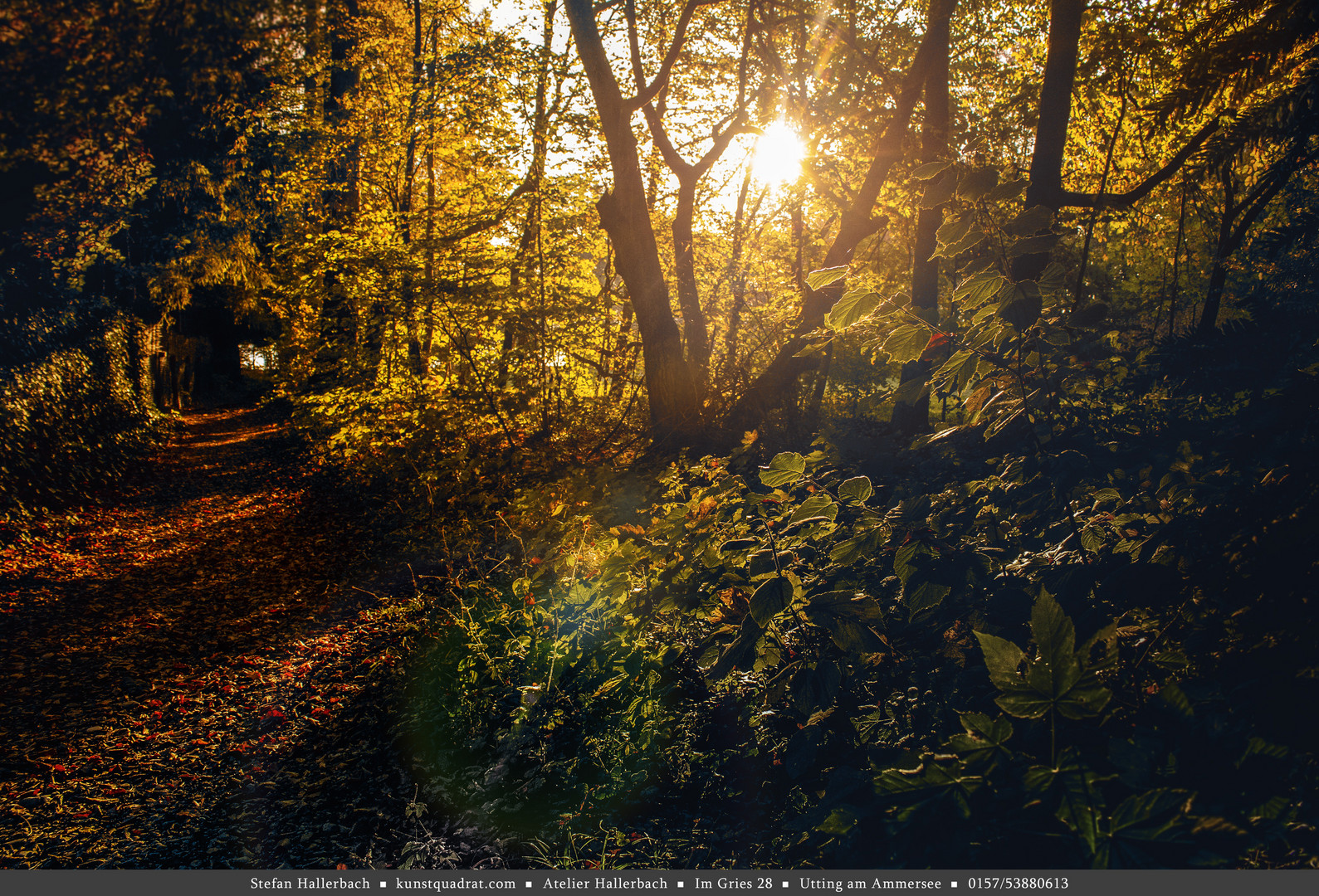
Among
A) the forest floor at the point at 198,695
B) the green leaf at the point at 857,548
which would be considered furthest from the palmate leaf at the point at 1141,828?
the forest floor at the point at 198,695

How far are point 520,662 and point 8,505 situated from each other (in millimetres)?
8012

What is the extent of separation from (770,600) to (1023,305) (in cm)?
104

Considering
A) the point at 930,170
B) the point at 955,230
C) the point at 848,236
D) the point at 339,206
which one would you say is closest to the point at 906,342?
the point at 955,230

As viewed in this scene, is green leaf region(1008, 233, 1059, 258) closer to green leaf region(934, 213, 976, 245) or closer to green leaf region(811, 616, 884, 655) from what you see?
green leaf region(934, 213, 976, 245)

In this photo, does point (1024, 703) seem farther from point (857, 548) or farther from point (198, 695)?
point (198, 695)

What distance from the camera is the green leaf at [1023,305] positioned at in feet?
5.34

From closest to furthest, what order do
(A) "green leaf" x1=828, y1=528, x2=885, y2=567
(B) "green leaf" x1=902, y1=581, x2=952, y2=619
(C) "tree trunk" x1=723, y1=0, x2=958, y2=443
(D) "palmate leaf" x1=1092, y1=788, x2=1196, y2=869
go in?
(D) "palmate leaf" x1=1092, y1=788, x2=1196, y2=869 < (B) "green leaf" x1=902, y1=581, x2=952, y2=619 < (A) "green leaf" x1=828, y1=528, x2=885, y2=567 < (C) "tree trunk" x1=723, y1=0, x2=958, y2=443

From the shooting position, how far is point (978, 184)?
171cm

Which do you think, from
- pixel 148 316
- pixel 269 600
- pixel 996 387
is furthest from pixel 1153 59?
pixel 148 316

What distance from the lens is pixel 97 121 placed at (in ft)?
6.26

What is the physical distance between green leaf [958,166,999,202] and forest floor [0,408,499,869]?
309cm

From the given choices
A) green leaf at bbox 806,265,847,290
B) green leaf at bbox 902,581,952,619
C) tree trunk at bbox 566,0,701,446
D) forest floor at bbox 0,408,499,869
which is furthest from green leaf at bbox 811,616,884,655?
tree trunk at bbox 566,0,701,446

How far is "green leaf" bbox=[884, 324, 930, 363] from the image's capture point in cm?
164
